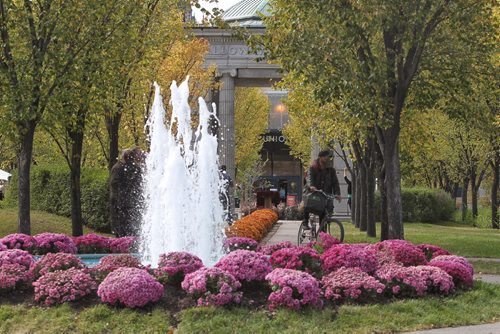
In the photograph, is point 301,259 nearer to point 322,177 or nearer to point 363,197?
point 322,177

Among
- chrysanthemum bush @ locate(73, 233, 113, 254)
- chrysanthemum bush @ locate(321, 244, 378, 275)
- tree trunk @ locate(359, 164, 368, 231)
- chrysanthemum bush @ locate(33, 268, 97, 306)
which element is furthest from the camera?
→ tree trunk @ locate(359, 164, 368, 231)

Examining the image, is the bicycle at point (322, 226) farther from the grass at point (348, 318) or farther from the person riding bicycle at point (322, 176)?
the grass at point (348, 318)

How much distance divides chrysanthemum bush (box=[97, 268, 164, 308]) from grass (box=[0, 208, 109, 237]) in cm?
1227

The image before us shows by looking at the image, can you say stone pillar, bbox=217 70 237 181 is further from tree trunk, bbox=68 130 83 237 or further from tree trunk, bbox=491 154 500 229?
tree trunk, bbox=68 130 83 237

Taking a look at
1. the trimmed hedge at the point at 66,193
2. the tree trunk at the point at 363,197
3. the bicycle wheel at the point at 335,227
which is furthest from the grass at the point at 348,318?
the tree trunk at the point at 363,197

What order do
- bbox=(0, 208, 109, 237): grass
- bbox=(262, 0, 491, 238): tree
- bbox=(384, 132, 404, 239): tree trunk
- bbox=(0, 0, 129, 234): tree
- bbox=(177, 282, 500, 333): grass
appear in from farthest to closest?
bbox=(0, 208, 109, 237): grass
bbox=(384, 132, 404, 239): tree trunk
bbox=(0, 0, 129, 234): tree
bbox=(262, 0, 491, 238): tree
bbox=(177, 282, 500, 333): grass

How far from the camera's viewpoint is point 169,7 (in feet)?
66.8

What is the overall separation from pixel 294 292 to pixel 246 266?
0.82 meters

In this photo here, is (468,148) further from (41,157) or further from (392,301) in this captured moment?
(392,301)

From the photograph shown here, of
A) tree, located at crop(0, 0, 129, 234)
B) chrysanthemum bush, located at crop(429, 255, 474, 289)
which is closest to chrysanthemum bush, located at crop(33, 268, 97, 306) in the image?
chrysanthemum bush, located at crop(429, 255, 474, 289)

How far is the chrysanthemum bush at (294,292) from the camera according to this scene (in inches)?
295

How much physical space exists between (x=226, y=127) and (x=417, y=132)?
13669 mm

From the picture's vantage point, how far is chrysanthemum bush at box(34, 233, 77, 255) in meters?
11.4

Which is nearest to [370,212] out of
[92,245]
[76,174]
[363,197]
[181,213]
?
[363,197]
